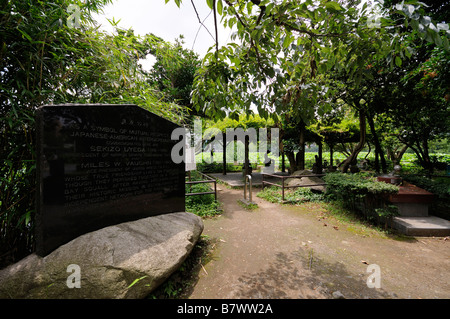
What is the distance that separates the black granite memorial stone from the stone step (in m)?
5.31

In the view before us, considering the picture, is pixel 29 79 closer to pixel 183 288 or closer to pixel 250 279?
pixel 183 288

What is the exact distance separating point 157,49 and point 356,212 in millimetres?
6690

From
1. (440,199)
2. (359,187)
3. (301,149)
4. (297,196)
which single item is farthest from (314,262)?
(301,149)

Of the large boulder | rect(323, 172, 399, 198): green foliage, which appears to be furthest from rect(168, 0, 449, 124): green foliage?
rect(323, 172, 399, 198): green foliage

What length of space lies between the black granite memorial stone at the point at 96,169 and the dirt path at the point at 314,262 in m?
1.63

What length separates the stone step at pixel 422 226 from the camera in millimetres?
4215

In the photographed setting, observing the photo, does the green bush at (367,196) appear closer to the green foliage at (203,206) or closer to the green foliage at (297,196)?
the green foliage at (297,196)

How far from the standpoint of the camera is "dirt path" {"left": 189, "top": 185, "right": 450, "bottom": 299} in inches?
102

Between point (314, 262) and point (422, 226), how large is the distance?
315 cm

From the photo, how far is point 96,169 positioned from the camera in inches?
108

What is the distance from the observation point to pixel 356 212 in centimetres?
553

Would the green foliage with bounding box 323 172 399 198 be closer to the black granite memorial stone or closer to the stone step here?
the stone step

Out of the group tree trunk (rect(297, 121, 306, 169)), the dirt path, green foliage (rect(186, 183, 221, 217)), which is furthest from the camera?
tree trunk (rect(297, 121, 306, 169))
